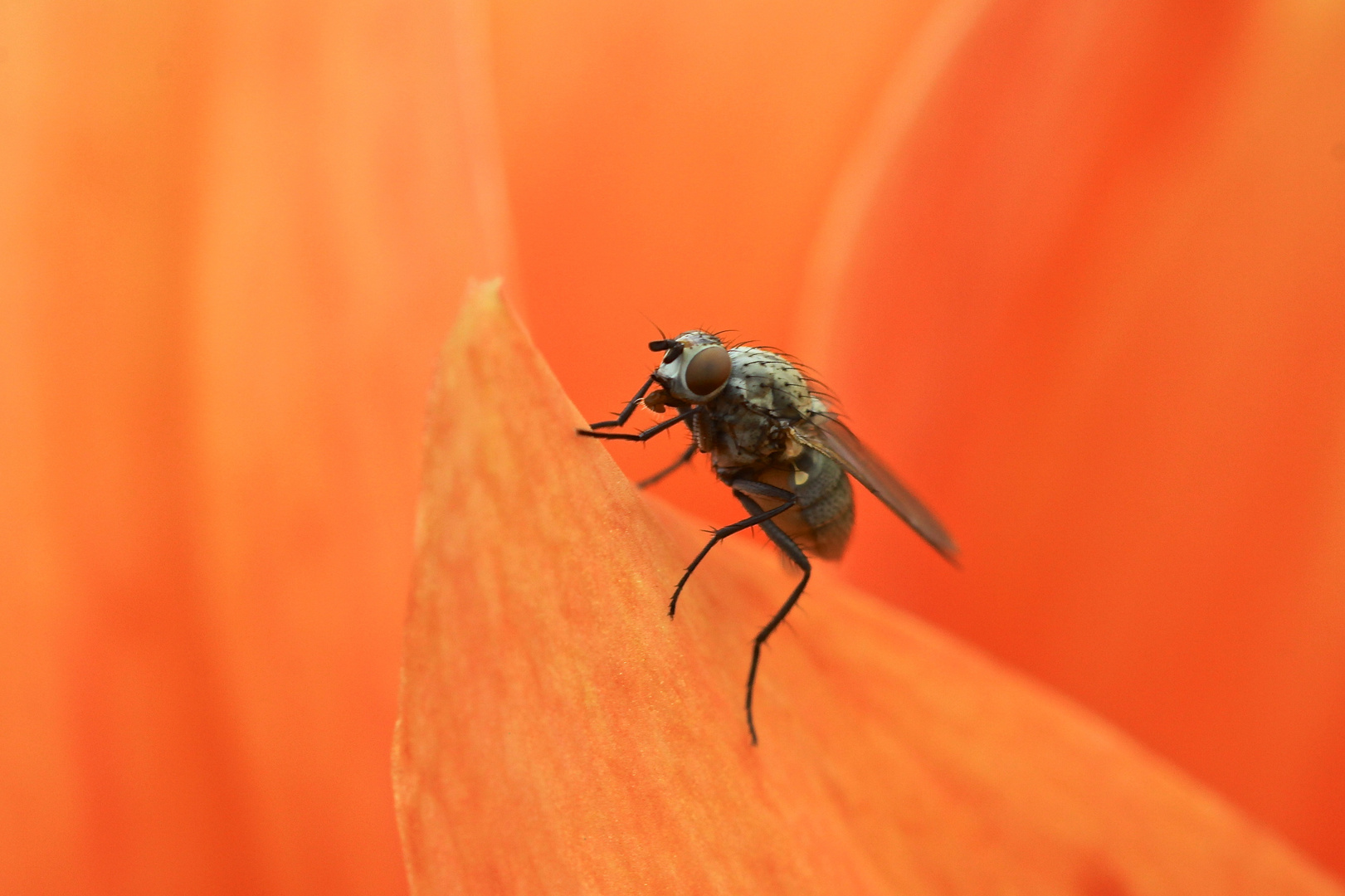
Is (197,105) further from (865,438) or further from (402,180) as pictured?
(865,438)

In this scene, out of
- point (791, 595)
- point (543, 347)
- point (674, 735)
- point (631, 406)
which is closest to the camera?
point (674, 735)

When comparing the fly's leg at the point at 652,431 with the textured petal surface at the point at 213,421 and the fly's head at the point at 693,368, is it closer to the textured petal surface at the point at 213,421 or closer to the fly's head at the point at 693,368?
the fly's head at the point at 693,368

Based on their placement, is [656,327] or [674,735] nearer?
[674,735]

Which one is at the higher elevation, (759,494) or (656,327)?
(656,327)

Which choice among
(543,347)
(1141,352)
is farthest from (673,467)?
(1141,352)

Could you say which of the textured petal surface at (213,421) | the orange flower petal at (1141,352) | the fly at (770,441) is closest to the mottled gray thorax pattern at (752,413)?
the fly at (770,441)

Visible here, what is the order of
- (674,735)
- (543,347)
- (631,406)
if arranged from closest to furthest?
(674,735) → (543,347) → (631,406)

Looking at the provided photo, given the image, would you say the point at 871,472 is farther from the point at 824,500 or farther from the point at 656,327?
the point at 656,327
